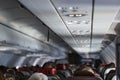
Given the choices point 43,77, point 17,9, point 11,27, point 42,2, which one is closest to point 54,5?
point 42,2

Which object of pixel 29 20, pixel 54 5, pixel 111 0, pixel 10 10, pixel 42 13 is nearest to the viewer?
pixel 111 0

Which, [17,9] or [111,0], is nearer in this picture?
[111,0]

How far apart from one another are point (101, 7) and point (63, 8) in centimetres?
79

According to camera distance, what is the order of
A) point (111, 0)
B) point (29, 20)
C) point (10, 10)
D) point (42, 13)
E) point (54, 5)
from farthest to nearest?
point (29, 20)
point (42, 13)
point (10, 10)
point (54, 5)
point (111, 0)

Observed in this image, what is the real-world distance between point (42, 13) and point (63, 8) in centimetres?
87

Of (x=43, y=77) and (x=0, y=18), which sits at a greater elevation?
(x=0, y=18)

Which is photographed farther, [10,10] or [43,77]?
[10,10]

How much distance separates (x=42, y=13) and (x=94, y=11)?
1.20 m

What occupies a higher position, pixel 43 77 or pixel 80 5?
pixel 80 5

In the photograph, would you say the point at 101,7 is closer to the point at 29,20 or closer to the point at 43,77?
the point at 43,77

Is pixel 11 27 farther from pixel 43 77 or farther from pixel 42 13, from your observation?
pixel 43 77

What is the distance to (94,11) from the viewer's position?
675 centimetres

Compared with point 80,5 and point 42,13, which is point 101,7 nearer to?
point 80,5

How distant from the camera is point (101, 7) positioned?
6.24 m
